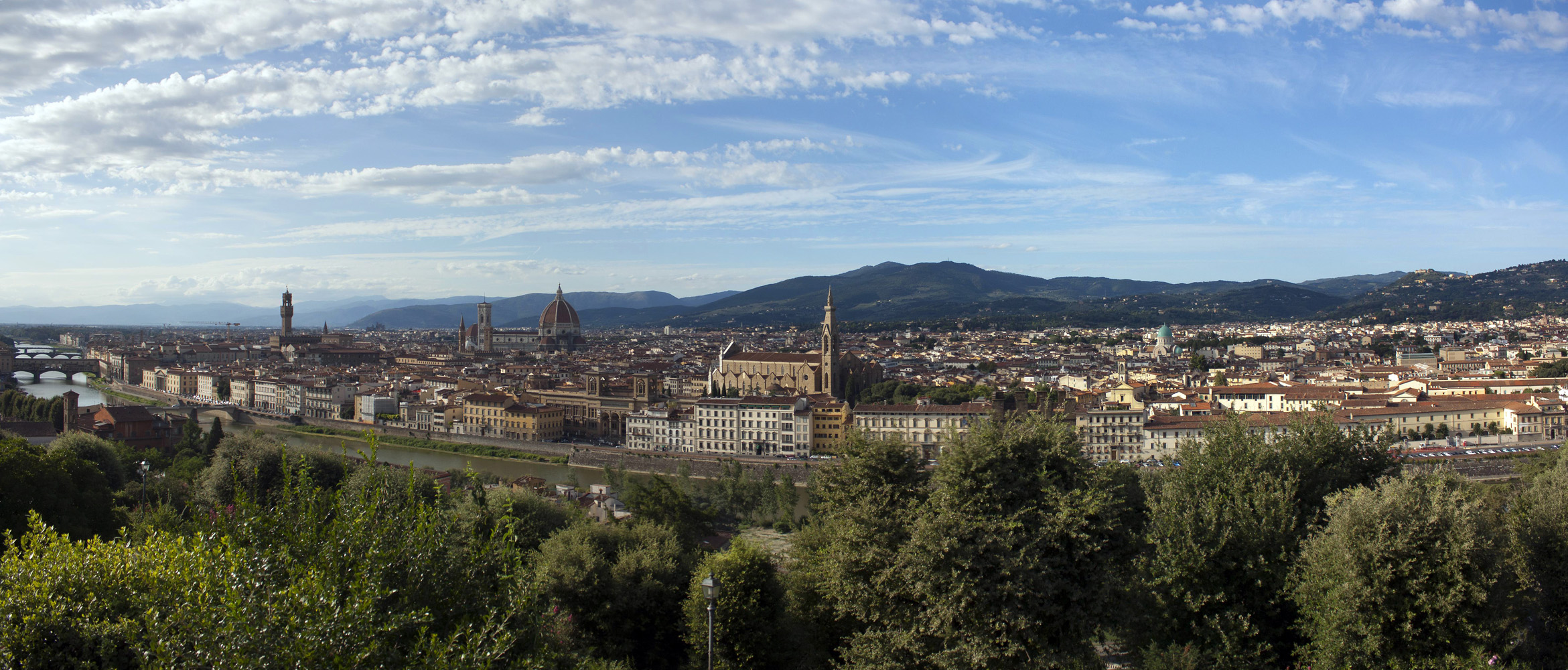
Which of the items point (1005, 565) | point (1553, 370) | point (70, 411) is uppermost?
point (1005, 565)

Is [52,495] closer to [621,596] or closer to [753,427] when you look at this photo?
[621,596]

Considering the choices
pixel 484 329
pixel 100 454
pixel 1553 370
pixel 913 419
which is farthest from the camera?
pixel 484 329

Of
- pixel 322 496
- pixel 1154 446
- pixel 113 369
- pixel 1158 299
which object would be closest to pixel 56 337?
pixel 113 369

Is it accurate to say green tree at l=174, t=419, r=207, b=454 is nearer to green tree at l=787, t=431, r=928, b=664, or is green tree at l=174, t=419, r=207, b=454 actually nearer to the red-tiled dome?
green tree at l=787, t=431, r=928, b=664

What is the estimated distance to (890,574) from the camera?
753 cm

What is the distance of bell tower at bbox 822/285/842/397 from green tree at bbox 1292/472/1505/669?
35.4 metres

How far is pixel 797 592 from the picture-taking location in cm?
927

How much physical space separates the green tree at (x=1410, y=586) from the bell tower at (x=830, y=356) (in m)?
35.4

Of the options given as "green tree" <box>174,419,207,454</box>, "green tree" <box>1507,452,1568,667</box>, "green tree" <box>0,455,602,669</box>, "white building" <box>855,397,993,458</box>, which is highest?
"green tree" <box>0,455,602,669</box>

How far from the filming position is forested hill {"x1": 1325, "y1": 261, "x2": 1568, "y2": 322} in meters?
110

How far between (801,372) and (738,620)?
118 feet

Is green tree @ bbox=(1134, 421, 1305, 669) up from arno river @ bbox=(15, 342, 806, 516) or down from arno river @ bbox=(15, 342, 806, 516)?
up

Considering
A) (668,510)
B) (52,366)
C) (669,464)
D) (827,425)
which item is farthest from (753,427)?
(52,366)

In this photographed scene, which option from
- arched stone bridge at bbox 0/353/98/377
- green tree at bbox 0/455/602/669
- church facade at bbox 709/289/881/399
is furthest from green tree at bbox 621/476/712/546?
arched stone bridge at bbox 0/353/98/377
